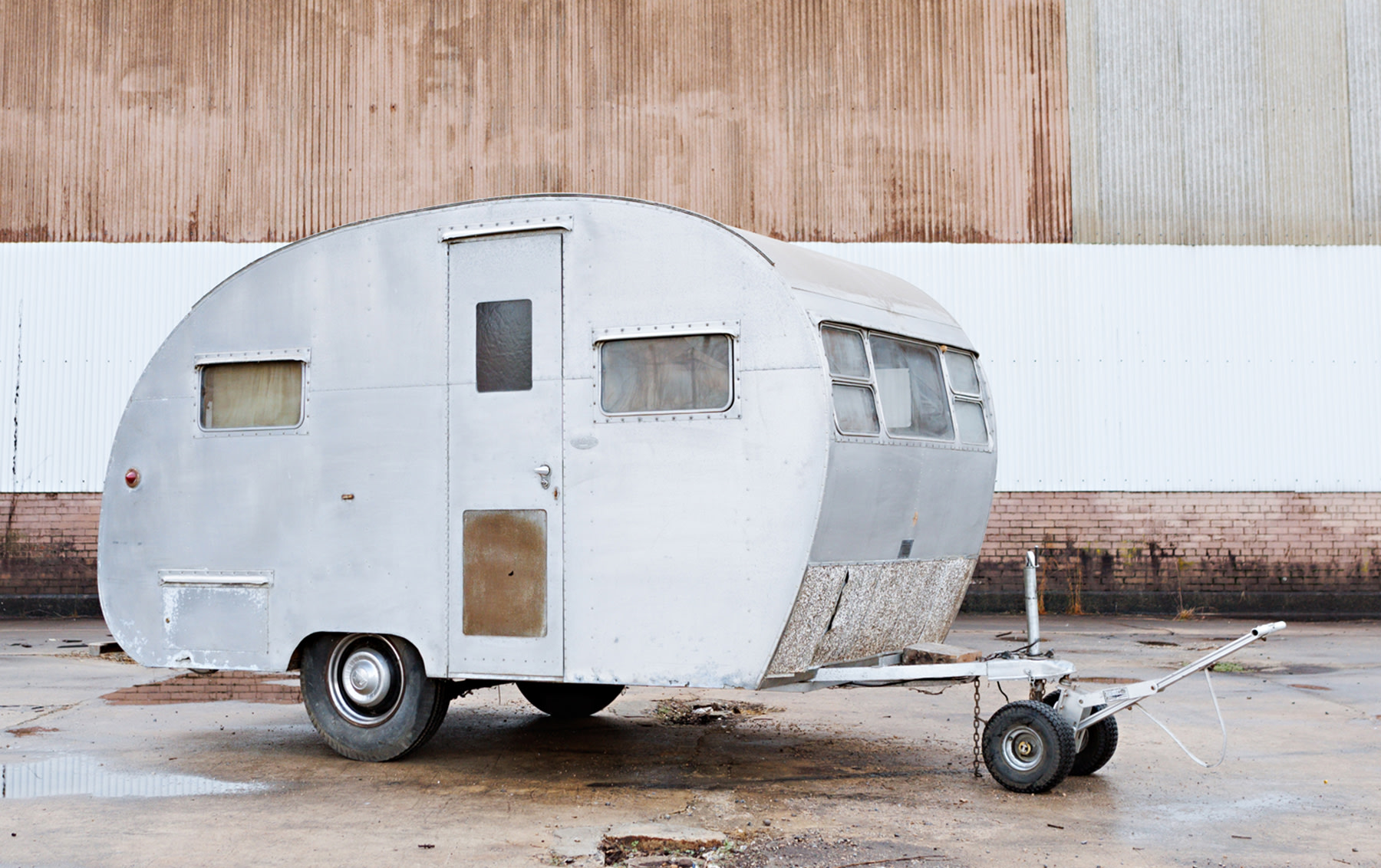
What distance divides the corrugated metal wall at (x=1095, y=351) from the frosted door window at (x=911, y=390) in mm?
10812

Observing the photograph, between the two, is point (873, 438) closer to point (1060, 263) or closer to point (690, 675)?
point (690, 675)

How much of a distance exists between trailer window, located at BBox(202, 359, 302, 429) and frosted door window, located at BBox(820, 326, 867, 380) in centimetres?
344

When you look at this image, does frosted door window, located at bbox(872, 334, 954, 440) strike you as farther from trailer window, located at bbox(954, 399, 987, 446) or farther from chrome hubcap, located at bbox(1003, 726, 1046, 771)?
chrome hubcap, located at bbox(1003, 726, 1046, 771)

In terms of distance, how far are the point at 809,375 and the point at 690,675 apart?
68.6 inches

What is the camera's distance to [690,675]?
7.16m

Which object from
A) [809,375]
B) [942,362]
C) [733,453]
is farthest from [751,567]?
[942,362]

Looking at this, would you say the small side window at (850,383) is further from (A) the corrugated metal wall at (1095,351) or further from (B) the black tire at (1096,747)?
(A) the corrugated metal wall at (1095,351)

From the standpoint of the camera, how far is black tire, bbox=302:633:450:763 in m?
8.04

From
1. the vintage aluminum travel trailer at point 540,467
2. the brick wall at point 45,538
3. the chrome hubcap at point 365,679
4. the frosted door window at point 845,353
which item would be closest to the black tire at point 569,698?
the vintage aluminum travel trailer at point 540,467

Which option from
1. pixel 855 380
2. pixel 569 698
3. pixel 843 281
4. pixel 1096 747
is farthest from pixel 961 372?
pixel 569 698

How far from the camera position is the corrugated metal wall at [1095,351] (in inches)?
740

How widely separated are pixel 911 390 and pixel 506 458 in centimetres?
245

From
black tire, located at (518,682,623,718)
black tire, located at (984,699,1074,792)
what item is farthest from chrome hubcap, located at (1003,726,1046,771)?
black tire, located at (518,682,623,718)

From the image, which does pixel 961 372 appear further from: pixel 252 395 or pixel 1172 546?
pixel 1172 546
